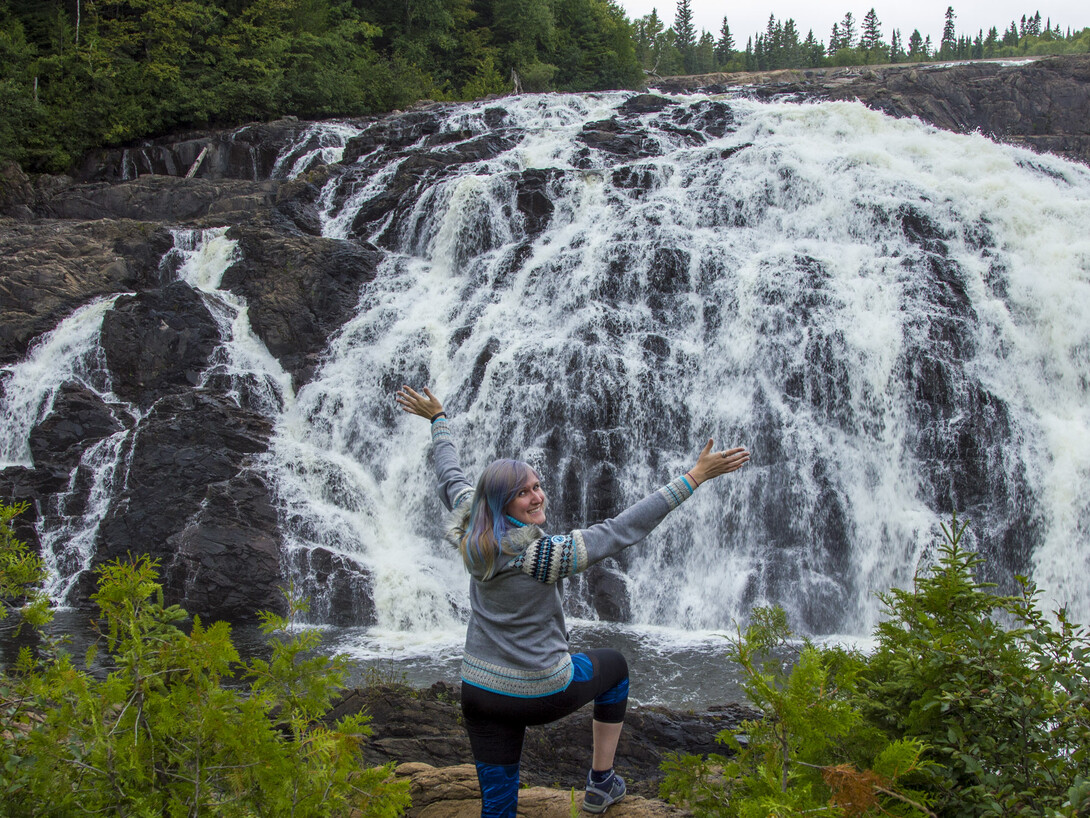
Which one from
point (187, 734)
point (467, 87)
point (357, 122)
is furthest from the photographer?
point (467, 87)

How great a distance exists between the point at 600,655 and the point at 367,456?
434 inches

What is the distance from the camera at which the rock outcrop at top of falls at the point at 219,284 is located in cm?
1215

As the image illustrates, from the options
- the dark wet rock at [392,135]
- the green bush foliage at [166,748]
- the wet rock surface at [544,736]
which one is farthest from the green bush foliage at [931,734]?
the dark wet rock at [392,135]

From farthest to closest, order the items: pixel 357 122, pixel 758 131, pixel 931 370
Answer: pixel 357 122, pixel 758 131, pixel 931 370

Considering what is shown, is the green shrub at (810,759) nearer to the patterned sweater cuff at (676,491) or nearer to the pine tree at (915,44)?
the patterned sweater cuff at (676,491)

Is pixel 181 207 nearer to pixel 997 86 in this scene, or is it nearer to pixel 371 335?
pixel 371 335

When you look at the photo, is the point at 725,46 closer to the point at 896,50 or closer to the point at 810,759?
the point at 896,50

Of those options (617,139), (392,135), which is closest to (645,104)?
(617,139)

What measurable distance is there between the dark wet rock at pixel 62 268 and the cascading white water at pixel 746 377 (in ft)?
17.3

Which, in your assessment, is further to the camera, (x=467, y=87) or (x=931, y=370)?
(x=467, y=87)

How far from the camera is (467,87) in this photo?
1336 inches

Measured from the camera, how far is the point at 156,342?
596 inches

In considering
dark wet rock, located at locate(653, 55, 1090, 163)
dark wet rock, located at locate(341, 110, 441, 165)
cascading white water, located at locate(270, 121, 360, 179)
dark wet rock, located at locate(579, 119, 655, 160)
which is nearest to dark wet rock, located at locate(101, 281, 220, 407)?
cascading white water, located at locate(270, 121, 360, 179)

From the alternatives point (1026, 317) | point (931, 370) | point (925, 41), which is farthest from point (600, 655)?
point (925, 41)
